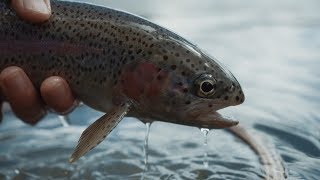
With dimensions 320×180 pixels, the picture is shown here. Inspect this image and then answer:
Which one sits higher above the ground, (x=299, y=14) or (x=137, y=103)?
(x=299, y=14)

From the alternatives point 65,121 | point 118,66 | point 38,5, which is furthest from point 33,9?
point 65,121

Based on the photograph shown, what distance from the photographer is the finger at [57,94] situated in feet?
11.0

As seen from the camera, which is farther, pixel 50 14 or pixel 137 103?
pixel 50 14

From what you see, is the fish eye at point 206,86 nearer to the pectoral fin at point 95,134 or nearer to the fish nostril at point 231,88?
the fish nostril at point 231,88

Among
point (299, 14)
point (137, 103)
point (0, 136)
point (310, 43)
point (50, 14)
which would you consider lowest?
point (0, 136)

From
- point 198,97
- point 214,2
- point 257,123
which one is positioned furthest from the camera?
point 214,2

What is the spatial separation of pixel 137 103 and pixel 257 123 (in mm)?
2490

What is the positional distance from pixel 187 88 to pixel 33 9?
3.17 ft

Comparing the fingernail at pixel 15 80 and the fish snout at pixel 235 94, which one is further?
the fingernail at pixel 15 80

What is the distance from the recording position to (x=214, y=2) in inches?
481

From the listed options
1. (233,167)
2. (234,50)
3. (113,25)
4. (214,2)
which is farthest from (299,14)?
(113,25)

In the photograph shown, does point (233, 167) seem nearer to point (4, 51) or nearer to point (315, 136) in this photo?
point (315, 136)

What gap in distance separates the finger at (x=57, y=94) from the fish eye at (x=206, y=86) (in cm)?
78

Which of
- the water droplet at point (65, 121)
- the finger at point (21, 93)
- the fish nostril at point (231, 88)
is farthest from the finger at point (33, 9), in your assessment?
the water droplet at point (65, 121)
